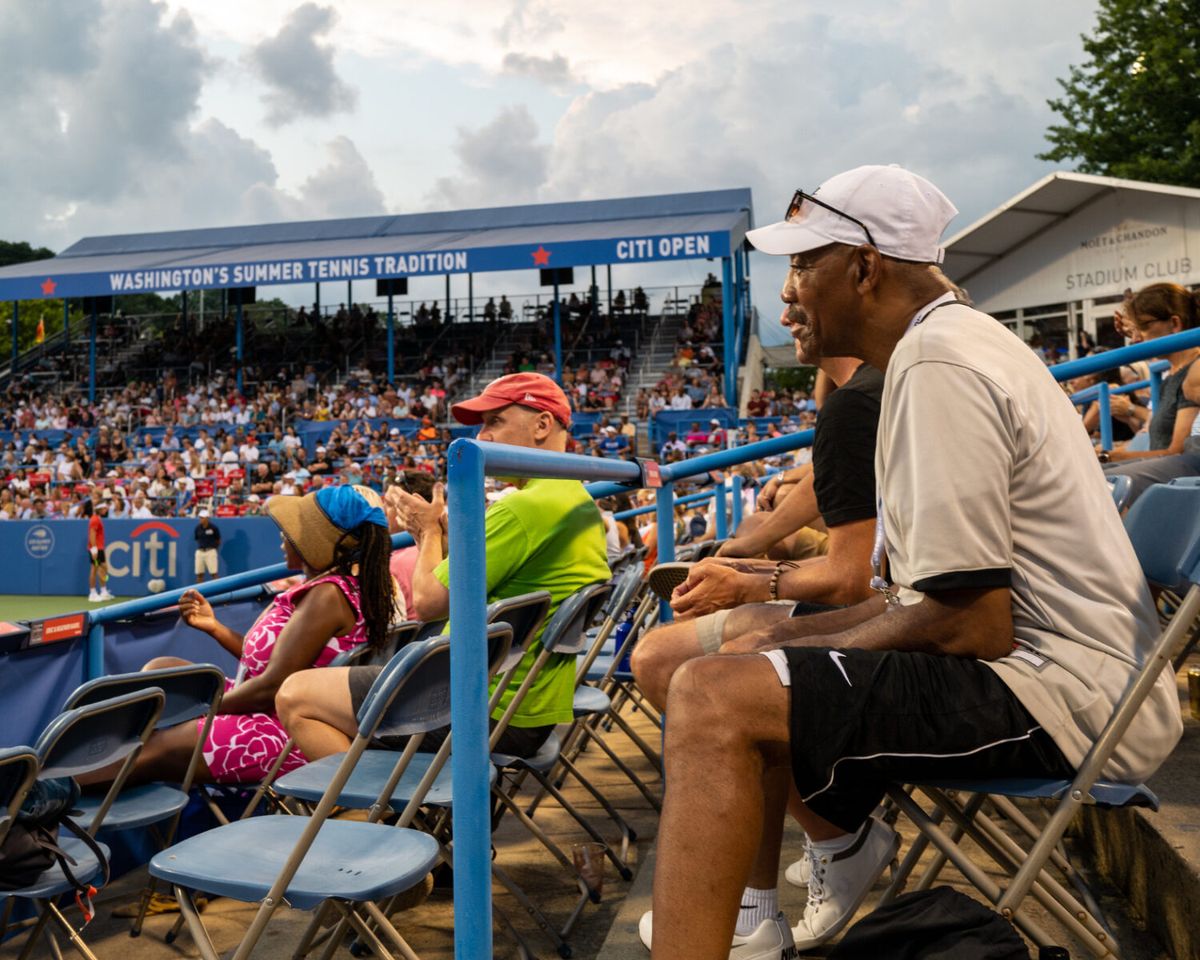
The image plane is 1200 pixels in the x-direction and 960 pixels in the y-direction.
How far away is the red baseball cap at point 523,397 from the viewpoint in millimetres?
3891

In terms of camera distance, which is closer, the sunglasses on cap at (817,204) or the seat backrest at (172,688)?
the sunglasses on cap at (817,204)

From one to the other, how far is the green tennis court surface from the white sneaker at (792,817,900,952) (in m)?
15.4

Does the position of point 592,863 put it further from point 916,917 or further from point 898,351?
point 898,351

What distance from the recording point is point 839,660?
1799 millimetres

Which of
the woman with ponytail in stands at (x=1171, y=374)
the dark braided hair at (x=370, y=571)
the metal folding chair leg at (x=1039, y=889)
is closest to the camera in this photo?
the metal folding chair leg at (x=1039, y=889)

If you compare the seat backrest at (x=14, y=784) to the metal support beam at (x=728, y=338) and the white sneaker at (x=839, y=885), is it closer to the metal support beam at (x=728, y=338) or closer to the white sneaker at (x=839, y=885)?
the white sneaker at (x=839, y=885)

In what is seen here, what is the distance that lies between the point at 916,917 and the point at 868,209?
1303 mm

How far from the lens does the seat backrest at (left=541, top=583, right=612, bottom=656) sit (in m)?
3.16

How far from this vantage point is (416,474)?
5113 millimetres

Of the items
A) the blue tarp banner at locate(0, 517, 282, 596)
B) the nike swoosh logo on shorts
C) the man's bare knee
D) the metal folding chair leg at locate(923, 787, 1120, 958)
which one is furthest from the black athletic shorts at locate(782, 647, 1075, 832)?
the blue tarp banner at locate(0, 517, 282, 596)

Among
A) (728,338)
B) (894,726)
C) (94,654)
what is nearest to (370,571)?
(94,654)

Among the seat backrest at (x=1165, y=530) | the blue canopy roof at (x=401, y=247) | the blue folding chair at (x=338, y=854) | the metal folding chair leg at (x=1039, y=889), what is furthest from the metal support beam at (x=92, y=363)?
the metal folding chair leg at (x=1039, y=889)

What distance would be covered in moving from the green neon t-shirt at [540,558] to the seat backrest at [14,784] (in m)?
1.27

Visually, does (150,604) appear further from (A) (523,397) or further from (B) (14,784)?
(B) (14,784)
